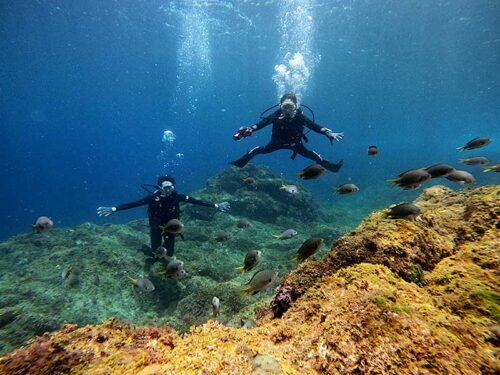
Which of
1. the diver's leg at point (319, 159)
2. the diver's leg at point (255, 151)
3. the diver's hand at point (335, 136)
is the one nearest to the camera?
the diver's hand at point (335, 136)

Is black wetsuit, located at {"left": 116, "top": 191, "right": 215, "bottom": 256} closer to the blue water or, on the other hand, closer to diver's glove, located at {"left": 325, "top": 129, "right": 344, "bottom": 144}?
diver's glove, located at {"left": 325, "top": 129, "right": 344, "bottom": 144}

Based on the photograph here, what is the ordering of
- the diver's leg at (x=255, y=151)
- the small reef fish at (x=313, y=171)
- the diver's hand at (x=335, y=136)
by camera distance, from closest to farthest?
the small reef fish at (x=313, y=171) < the diver's hand at (x=335, y=136) < the diver's leg at (x=255, y=151)

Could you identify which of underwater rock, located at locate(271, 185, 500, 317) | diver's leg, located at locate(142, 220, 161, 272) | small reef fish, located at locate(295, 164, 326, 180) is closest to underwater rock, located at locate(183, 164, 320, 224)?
diver's leg, located at locate(142, 220, 161, 272)

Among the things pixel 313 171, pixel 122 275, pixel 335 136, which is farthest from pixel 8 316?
pixel 335 136

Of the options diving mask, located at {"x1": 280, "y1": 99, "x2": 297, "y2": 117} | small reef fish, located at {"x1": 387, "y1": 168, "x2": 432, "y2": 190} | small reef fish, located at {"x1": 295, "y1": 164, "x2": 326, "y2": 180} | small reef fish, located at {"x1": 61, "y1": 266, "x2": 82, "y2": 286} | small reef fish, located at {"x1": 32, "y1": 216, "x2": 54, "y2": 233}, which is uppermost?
diving mask, located at {"x1": 280, "y1": 99, "x2": 297, "y2": 117}

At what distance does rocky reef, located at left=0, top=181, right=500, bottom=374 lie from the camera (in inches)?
71.9

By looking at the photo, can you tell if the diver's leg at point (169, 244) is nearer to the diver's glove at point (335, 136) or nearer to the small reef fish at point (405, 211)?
the diver's glove at point (335, 136)

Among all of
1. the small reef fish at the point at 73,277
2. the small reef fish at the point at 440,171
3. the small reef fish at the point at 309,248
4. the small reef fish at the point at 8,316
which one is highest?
the small reef fish at the point at 440,171

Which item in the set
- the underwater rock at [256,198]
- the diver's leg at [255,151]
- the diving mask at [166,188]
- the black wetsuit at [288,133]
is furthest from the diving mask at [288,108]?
the underwater rock at [256,198]

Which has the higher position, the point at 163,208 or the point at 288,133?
the point at 288,133

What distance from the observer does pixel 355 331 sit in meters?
2.02

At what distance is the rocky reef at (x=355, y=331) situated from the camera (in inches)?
71.9

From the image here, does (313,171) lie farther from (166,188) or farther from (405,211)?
(166,188)

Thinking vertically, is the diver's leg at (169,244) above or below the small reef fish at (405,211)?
above
